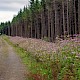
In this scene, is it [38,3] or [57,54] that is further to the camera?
[38,3]

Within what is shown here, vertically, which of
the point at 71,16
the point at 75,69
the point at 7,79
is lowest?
the point at 7,79

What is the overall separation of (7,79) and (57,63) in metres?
2.42

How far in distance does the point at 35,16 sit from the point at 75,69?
259 feet

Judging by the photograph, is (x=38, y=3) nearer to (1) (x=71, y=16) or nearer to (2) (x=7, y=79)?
(1) (x=71, y=16)

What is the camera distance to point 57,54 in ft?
43.9

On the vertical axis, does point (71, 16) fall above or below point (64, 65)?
above

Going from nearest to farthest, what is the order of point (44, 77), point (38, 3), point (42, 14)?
point (44, 77) → point (42, 14) → point (38, 3)

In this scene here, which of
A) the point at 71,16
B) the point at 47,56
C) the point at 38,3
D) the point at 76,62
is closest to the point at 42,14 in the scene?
the point at 38,3

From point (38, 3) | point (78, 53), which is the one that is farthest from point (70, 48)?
point (38, 3)

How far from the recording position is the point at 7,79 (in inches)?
538

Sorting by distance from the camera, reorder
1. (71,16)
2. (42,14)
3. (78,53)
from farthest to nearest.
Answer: (42,14), (71,16), (78,53)

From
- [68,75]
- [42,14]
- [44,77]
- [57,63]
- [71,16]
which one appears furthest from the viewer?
[42,14]

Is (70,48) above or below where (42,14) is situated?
below

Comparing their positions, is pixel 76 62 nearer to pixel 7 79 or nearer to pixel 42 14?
pixel 7 79
